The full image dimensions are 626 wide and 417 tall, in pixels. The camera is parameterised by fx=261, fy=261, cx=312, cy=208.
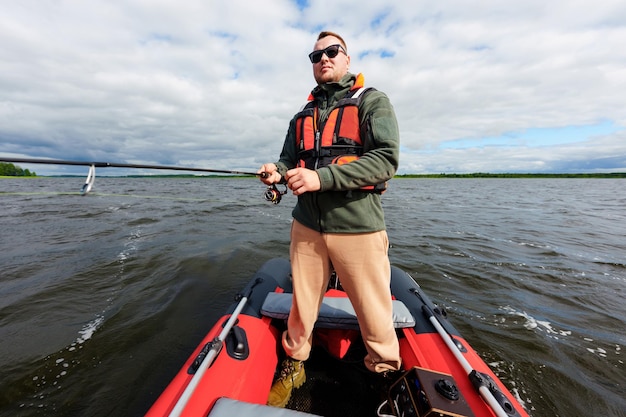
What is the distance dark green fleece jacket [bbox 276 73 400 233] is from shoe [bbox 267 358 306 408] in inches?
64.8

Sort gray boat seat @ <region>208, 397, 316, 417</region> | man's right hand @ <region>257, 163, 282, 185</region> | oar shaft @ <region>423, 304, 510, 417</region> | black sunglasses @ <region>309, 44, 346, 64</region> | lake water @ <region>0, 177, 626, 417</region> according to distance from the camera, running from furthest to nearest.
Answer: lake water @ <region>0, 177, 626, 417</region>
man's right hand @ <region>257, 163, 282, 185</region>
black sunglasses @ <region>309, 44, 346, 64</region>
oar shaft @ <region>423, 304, 510, 417</region>
gray boat seat @ <region>208, 397, 316, 417</region>

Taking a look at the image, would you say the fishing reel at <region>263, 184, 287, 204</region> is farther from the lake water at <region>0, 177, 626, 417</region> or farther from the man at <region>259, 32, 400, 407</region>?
the lake water at <region>0, 177, 626, 417</region>

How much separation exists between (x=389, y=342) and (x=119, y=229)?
12.1m

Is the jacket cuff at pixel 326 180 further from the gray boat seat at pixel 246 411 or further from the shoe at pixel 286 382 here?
the shoe at pixel 286 382

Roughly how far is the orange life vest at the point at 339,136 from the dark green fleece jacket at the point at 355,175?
2.0 inches

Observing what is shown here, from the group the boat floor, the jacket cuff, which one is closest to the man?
the jacket cuff

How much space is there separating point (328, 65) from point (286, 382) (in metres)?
3.05

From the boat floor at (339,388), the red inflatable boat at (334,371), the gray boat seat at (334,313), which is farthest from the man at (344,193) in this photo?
the boat floor at (339,388)

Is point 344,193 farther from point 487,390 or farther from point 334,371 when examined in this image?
point 334,371

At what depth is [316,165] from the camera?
2152mm

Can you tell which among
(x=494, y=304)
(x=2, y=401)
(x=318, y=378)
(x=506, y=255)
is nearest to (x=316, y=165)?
(x=318, y=378)

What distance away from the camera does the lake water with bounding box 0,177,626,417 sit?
10.8 feet

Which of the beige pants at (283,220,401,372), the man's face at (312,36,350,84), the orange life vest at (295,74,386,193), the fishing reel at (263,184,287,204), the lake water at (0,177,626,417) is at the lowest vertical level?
the lake water at (0,177,626,417)

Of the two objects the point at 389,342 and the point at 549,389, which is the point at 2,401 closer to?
the point at 389,342
